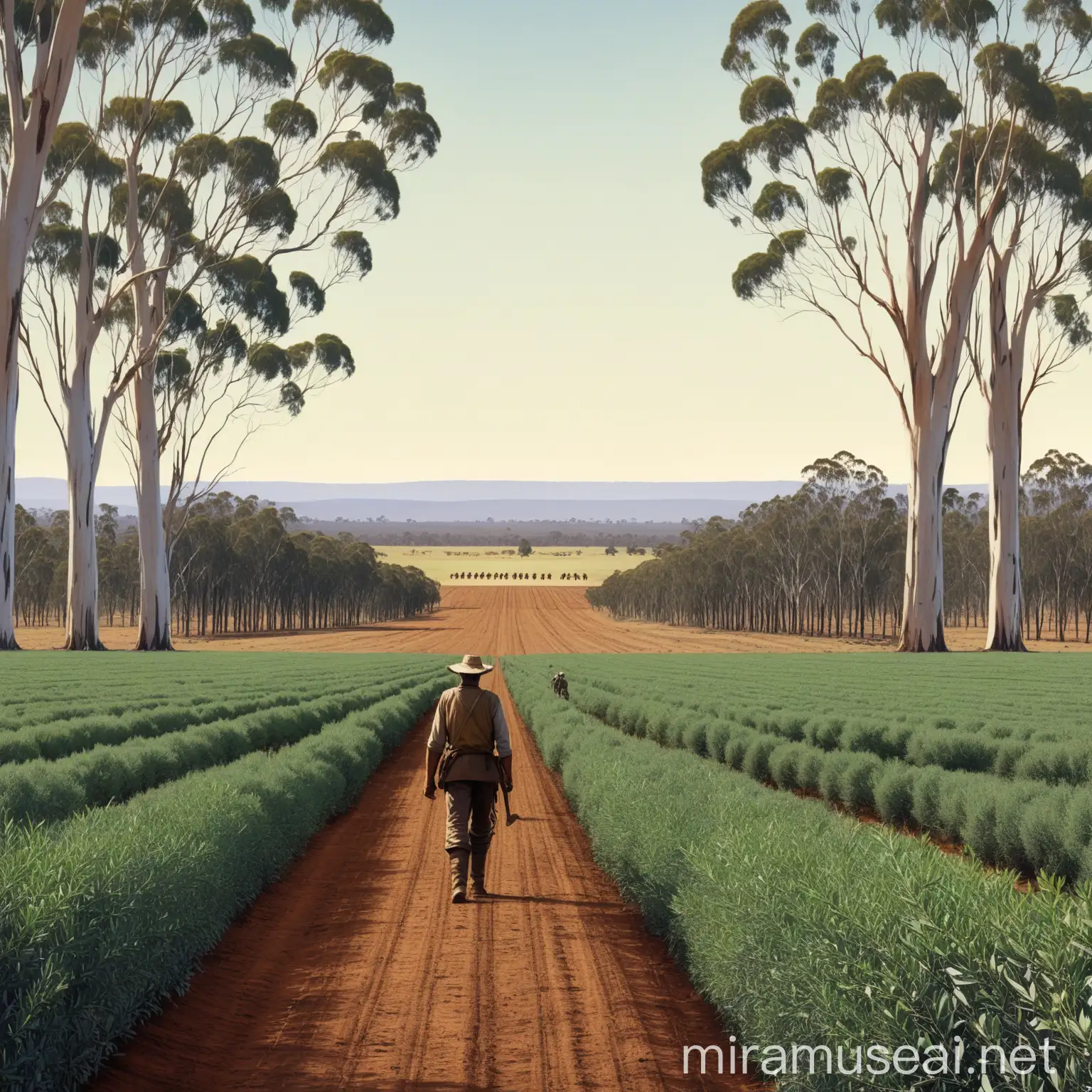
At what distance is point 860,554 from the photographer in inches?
3873

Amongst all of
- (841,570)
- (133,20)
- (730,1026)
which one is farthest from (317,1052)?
(841,570)

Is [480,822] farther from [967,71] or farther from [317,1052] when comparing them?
[967,71]

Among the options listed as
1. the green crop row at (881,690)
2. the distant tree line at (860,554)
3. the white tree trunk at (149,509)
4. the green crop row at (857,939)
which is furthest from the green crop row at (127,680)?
the distant tree line at (860,554)

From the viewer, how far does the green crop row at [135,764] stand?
38.7ft

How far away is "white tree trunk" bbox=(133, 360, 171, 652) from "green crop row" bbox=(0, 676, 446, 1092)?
1549 inches

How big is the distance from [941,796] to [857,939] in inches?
374

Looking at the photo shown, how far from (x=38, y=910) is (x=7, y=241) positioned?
37.4 metres

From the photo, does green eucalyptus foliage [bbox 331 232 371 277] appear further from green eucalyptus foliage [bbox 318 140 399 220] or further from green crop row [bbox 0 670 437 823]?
green crop row [bbox 0 670 437 823]

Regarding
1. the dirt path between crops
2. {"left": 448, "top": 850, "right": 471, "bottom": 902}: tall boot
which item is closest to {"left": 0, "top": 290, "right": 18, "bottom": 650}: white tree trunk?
the dirt path between crops

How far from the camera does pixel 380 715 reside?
23.3 meters

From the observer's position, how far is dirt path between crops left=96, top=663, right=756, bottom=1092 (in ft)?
21.0

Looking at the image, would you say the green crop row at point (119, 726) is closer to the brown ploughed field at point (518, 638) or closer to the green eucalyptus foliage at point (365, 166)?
the green eucalyptus foliage at point (365, 166)

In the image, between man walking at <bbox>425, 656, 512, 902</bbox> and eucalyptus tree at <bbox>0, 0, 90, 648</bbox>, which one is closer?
man walking at <bbox>425, 656, 512, 902</bbox>

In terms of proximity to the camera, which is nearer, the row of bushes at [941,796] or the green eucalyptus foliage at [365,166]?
the row of bushes at [941,796]
